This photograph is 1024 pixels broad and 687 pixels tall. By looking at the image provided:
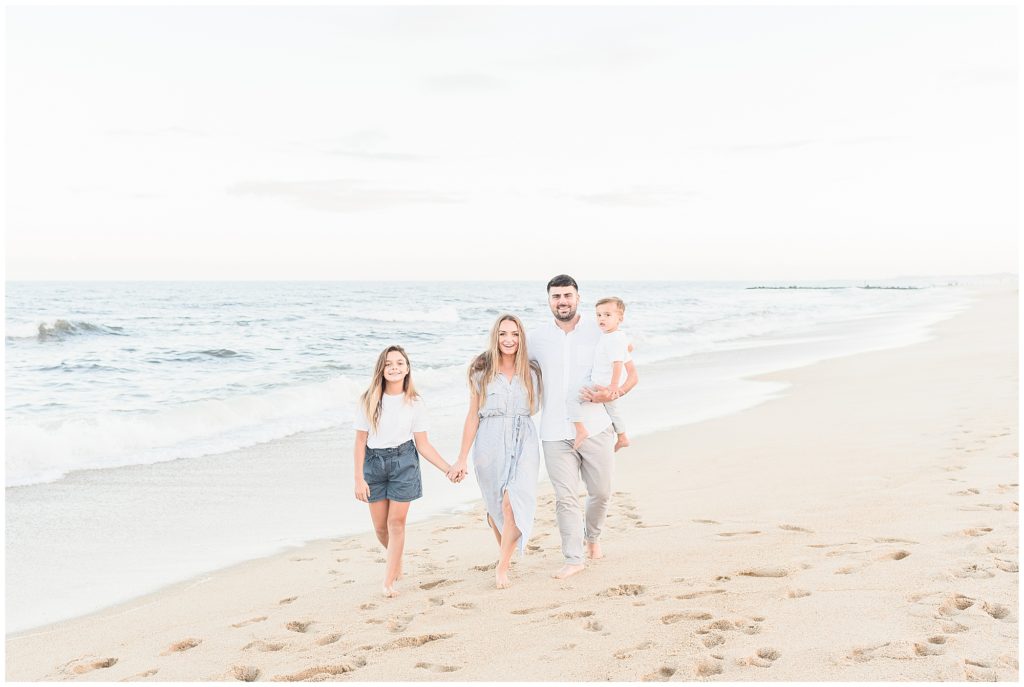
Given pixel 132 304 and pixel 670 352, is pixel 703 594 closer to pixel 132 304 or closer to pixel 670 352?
pixel 670 352

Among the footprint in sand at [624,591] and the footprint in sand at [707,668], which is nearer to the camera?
the footprint in sand at [707,668]

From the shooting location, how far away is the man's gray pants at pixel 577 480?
518 centimetres

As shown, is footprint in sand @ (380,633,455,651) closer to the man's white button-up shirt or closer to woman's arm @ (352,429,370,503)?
woman's arm @ (352,429,370,503)

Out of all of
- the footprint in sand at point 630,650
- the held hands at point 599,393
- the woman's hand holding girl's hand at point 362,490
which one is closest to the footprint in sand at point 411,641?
the footprint in sand at point 630,650

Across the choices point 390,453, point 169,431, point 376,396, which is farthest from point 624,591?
point 169,431

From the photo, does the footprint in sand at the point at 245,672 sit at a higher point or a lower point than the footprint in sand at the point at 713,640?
lower

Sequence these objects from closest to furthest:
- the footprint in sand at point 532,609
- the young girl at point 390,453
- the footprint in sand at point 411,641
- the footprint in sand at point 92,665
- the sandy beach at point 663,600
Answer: the sandy beach at point 663,600
the footprint in sand at point 411,641
the footprint in sand at point 92,665
the footprint in sand at point 532,609
the young girl at point 390,453

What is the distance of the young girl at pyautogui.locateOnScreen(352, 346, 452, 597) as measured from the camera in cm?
521

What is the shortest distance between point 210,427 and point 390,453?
7.85 metres

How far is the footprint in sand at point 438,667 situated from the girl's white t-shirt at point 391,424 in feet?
5.30

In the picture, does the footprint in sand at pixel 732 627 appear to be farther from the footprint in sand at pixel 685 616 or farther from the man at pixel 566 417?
the man at pixel 566 417

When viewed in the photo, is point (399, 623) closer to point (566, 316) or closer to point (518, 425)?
point (518, 425)

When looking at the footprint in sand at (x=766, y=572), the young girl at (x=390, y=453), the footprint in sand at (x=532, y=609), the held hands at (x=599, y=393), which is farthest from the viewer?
the young girl at (x=390, y=453)

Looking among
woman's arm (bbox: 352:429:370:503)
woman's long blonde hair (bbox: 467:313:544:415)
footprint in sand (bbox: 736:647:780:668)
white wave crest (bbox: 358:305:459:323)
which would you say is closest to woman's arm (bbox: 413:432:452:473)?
woman's arm (bbox: 352:429:370:503)
